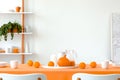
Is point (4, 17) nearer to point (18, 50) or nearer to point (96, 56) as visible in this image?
point (18, 50)

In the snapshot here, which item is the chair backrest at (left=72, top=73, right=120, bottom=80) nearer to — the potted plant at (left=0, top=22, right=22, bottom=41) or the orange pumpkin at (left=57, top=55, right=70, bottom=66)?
the orange pumpkin at (left=57, top=55, right=70, bottom=66)

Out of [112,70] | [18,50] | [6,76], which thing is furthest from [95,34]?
[6,76]

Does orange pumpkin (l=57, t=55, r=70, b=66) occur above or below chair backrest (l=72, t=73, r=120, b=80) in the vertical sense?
above

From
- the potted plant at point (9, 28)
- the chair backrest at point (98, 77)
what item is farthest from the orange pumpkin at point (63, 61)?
the potted plant at point (9, 28)

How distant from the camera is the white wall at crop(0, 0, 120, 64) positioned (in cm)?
539

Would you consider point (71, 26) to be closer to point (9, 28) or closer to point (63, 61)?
point (9, 28)

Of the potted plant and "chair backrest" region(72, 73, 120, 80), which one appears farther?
the potted plant

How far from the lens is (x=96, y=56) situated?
5445mm

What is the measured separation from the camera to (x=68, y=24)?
5.42 meters

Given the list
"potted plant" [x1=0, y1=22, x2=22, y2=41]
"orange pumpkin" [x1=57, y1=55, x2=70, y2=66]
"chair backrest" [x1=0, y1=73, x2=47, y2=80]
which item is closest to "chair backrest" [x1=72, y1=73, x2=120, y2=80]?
"chair backrest" [x1=0, y1=73, x2=47, y2=80]

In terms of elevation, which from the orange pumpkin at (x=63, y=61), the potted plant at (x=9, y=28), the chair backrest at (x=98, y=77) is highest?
the potted plant at (x=9, y=28)

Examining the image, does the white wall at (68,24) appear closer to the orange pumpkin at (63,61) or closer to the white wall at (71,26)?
the white wall at (71,26)

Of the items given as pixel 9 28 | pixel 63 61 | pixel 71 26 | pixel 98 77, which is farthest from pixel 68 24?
pixel 98 77

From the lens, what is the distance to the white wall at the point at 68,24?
5391mm
